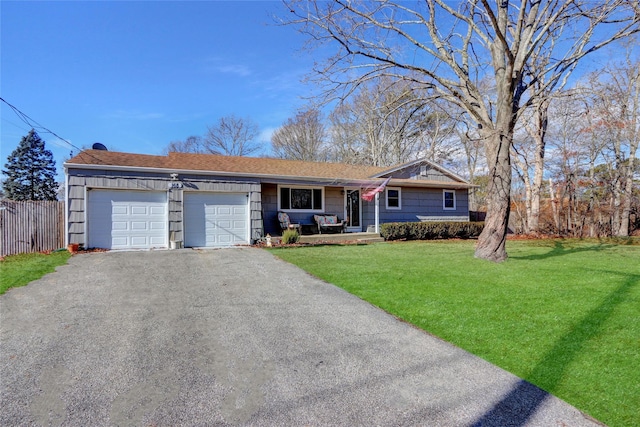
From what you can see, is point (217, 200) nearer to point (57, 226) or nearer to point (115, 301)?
point (57, 226)

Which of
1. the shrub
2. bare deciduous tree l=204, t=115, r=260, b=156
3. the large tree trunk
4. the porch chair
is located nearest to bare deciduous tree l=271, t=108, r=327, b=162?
bare deciduous tree l=204, t=115, r=260, b=156

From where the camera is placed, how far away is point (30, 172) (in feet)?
73.9

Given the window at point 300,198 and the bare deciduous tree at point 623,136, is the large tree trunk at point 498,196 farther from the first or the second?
the bare deciduous tree at point 623,136

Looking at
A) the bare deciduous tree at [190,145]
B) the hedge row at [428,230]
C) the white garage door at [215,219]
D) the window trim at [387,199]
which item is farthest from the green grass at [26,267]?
the bare deciduous tree at [190,145]

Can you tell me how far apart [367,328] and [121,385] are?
2718mm

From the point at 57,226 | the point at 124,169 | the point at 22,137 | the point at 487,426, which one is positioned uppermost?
the point at 22,137

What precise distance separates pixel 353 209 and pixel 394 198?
218 centimetres

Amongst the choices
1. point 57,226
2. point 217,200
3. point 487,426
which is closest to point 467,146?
point 217,200

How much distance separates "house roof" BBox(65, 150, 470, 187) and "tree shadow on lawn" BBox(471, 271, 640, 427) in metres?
10.9

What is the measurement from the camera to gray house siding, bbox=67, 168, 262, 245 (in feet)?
35.3

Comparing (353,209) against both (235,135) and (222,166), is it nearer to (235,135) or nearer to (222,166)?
(222,166)

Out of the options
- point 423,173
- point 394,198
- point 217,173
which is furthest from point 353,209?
point 217,173

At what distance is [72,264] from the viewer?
28.6 feet

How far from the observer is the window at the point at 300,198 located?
48.8ft
